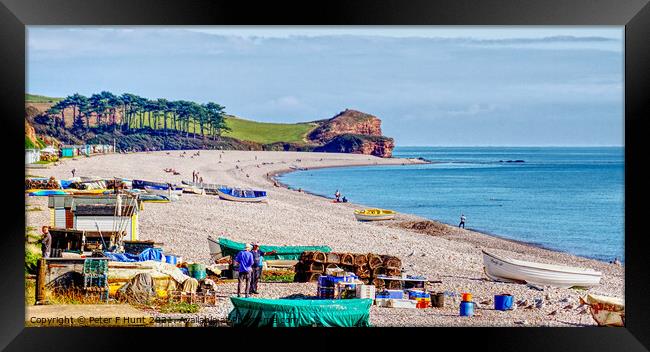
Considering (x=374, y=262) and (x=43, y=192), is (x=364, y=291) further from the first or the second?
(x=43, y=192)

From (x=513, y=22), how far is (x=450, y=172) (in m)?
39.1

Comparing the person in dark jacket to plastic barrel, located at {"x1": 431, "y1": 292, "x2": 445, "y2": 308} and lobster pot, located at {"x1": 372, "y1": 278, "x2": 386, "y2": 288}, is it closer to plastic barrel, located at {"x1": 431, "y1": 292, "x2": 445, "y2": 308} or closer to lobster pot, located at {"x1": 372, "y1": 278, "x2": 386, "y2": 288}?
lobster pot, located at {"x1": 372, "y1": 278, "x2": 386, "y2": 288}

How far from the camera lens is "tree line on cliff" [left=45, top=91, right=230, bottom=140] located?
1377 inches

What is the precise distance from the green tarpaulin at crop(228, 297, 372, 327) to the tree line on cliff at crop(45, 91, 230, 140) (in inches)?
923

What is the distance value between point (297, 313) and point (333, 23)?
3.56 meters

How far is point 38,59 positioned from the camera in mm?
31438

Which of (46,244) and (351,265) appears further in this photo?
(351,265)

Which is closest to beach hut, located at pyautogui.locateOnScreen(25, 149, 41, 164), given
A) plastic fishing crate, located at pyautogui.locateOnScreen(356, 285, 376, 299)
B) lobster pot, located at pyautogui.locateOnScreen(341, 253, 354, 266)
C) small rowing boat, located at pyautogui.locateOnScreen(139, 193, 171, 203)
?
small rowing boat, located at pyautogui.locateOnScreen(139, 193, 171, 203)

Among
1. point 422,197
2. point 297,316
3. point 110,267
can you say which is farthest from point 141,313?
point 422,197

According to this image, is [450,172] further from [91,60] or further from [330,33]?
[91,60]

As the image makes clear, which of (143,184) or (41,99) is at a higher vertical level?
(41,99)

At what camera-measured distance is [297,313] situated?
38.8 ft

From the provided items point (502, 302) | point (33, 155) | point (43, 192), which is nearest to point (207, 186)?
point (33, 155)

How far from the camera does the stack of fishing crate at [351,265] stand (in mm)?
15852
